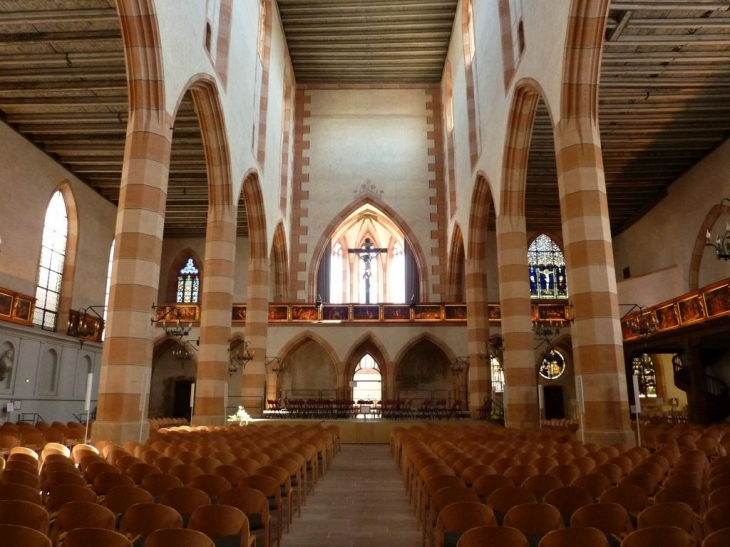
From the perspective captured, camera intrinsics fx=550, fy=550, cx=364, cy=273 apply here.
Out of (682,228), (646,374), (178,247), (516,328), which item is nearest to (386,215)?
(178,247)

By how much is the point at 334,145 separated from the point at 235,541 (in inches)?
913

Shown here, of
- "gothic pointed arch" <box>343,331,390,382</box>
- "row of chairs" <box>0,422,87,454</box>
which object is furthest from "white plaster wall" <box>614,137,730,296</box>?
"row of chairs" <box>0,422,87,454</box>

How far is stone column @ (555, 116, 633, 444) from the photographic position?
8.63 m

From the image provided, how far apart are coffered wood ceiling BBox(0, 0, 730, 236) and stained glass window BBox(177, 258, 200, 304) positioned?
5.85ft

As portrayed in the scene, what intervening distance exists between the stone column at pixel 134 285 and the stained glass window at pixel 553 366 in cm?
1934

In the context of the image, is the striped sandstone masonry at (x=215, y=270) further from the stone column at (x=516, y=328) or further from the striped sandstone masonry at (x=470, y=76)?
the striped sandstone masonry at (x=470, y=76)

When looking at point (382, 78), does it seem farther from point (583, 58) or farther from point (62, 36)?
point (583, 58)

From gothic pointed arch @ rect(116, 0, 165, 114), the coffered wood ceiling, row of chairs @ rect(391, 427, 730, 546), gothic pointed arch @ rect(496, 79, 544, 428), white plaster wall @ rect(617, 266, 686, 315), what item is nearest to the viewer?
row of chairs @ rect(391, 427, 730, 546)

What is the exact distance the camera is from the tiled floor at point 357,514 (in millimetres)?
5012

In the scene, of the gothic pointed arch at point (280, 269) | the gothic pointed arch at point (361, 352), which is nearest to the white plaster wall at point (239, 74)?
the gothic pointed arch at point (280, 269)

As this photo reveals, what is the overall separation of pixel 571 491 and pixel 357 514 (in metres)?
2.93

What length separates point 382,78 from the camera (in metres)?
25.9

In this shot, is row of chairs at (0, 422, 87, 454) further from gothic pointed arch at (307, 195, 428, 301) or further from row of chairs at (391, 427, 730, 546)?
gothic pointed arch at (307, 195, 428, 301)

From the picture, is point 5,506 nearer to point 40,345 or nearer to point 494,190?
point 494,190
